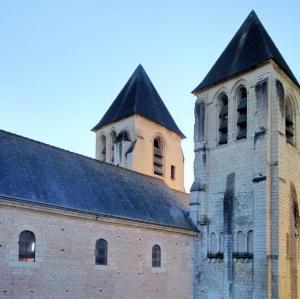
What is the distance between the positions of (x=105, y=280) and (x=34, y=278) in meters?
3.24

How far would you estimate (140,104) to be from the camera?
29500mm

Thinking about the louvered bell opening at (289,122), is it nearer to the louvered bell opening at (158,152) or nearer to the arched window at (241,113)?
the arched window at (241,113)

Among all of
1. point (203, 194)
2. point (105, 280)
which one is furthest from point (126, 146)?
point (105, 280)

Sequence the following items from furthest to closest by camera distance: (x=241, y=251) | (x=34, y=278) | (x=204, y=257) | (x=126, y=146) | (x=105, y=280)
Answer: (x=126, y=146), (x=204, y=257), (x=241, y=251), (x=105, y=280), (x=34, y=278)

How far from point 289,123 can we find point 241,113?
258 centimetres

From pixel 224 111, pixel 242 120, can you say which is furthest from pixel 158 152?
pixel 242 120

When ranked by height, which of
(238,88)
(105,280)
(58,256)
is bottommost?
(105,280)

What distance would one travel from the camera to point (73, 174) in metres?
17.8

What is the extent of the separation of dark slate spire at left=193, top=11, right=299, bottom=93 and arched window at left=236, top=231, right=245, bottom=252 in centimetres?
796

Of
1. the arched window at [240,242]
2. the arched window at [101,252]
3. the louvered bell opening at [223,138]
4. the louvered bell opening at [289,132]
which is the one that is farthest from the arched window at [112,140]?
the arched window at [101,252]

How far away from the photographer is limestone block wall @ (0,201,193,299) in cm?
1364

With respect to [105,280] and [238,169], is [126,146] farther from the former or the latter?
[105,280]

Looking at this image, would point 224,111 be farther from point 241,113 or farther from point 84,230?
point 84,230

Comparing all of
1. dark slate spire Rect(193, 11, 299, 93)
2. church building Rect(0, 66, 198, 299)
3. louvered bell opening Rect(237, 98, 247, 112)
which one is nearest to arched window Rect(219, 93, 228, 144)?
louvered bell opening Rect(237, 98, 247, 112)
